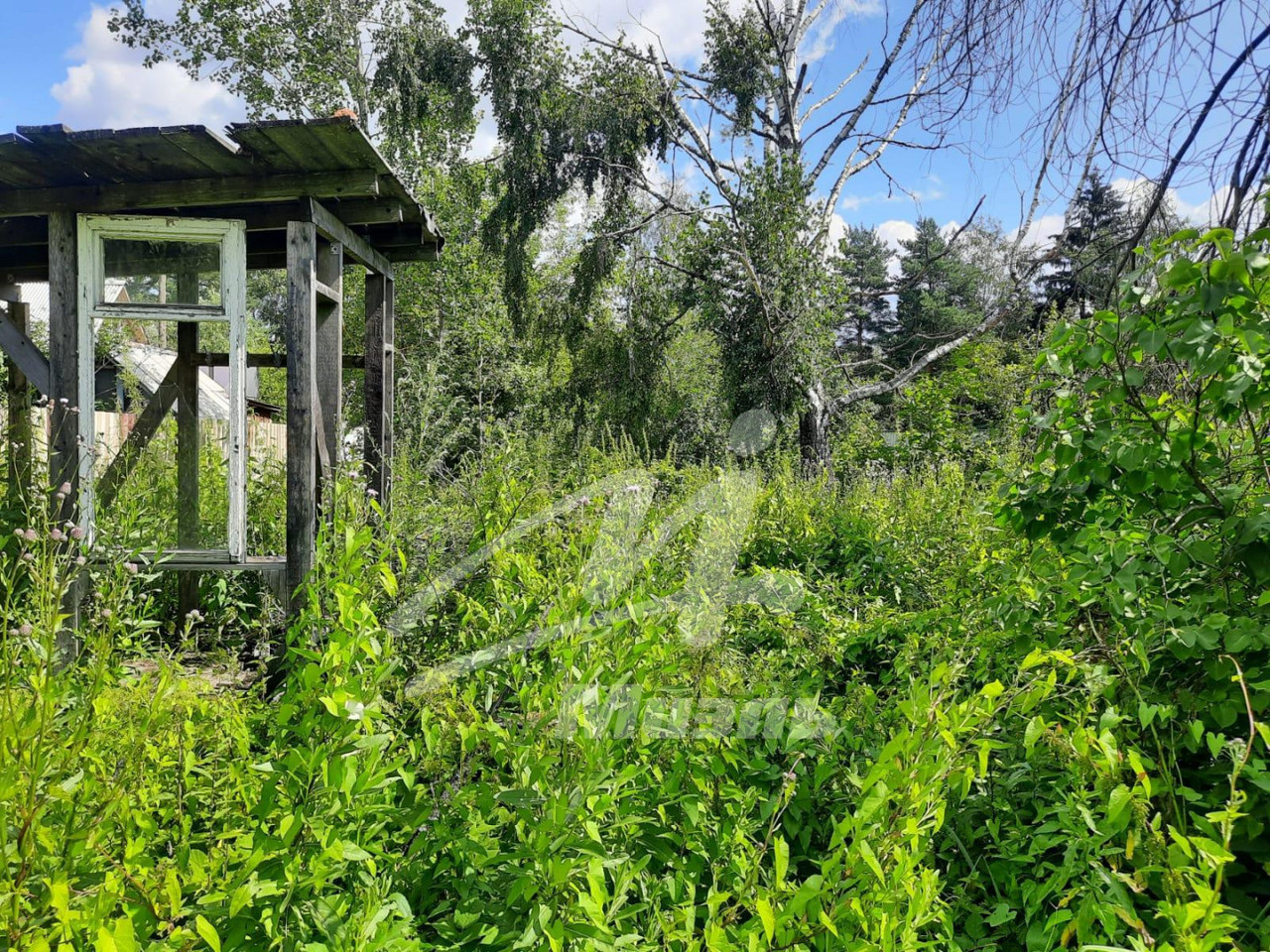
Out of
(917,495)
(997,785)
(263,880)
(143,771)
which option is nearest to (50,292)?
(143,771)

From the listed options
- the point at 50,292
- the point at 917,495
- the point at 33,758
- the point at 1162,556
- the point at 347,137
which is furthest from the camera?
the point at 917,495

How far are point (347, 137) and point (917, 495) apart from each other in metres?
4.07

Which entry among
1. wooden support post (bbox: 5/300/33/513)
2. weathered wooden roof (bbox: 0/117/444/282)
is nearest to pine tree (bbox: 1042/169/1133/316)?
weathered wooden roof (bbox: 0/117/444/282)

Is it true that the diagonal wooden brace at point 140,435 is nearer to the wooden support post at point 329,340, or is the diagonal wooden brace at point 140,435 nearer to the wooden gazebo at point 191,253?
the wooden gazebo at point 191,253

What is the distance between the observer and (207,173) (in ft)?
13.5

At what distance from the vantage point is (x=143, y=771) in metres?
1.75

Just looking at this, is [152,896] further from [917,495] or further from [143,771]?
[917,495]

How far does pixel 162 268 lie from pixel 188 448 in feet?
3.92

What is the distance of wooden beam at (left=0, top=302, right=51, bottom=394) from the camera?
168 inches

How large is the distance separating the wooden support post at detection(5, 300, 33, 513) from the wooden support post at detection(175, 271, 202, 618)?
0.78 meters

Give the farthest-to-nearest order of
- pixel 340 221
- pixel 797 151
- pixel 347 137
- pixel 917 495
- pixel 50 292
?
1. pixel 797 151
2. pixel 917 495
3. pixel 340 221
4. pixel 50 292
5. pixel 347 137

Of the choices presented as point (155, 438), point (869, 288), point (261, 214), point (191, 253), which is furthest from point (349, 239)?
point (869, 288)

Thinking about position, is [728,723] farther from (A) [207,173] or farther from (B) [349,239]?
(B) [349,239]

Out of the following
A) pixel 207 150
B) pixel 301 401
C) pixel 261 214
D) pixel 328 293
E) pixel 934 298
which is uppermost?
pixel 934 298
